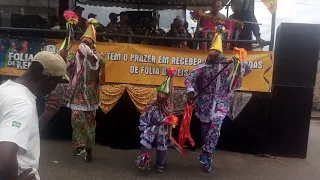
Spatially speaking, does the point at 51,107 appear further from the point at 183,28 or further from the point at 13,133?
the point at 183,28

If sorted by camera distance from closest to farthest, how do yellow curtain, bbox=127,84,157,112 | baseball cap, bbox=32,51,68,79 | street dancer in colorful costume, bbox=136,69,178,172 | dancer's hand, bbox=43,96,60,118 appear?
baseball cap, bbox=32,51,68,79, dancer's hand, bbox=43,96,60,118, street dancer in colorful costume, bbox=136,69,178,172, yellow curtain, bbox=127,84,157,112

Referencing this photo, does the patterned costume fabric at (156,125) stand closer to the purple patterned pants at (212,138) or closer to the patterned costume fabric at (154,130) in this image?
the patterned costume fabric at (154,130)

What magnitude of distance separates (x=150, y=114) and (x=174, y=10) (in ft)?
18.0

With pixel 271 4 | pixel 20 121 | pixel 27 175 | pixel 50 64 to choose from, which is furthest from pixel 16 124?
pixel 271 4

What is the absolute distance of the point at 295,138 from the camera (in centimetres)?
645

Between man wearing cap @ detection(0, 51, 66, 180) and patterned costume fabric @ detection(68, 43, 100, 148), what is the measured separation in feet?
10.1

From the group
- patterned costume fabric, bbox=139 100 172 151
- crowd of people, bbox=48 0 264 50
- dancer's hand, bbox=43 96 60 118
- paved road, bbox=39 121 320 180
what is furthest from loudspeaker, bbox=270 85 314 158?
dancer's hand, bbox=43 96 60 118

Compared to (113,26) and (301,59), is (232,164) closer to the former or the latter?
(301,59)

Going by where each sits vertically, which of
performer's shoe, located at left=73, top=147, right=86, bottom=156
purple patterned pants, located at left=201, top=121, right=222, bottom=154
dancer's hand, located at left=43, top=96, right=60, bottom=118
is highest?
dancer's hand, located at left=43, top=96, right=60, bottom=118

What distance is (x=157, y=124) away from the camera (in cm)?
529

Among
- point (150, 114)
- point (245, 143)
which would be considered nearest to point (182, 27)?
point (245, 143)

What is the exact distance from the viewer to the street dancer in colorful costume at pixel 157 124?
5.23 meters

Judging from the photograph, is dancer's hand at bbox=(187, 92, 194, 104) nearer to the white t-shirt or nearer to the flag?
the flag

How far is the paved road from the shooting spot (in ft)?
17.2
